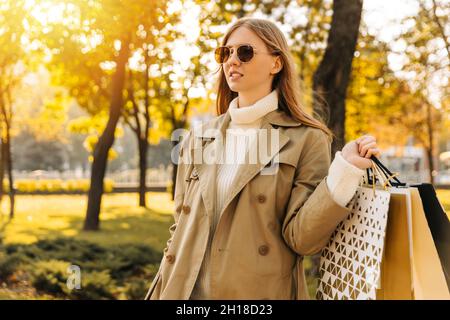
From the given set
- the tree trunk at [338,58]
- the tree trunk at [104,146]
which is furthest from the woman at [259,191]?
the tree trunk at [104,146]

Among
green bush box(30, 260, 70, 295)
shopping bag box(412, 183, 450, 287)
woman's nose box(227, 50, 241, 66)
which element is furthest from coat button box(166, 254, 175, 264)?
green bush box(30, 260, 70, 295)

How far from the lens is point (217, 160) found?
8.33 feet

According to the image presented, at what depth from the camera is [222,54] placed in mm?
2551

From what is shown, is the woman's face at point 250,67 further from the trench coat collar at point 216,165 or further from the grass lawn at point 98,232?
the grass lawn at point 98,232

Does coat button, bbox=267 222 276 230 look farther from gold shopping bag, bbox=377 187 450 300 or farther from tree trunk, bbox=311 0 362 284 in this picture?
tree trunk, bbox=311 0 362 284

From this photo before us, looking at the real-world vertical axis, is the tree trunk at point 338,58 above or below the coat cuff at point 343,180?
above

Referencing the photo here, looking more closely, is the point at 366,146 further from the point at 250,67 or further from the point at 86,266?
the point at 86,266

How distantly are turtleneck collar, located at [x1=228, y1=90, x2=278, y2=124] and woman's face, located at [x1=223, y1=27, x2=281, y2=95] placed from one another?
1.9 inches

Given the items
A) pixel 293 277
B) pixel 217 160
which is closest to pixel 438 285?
pixel 293 277

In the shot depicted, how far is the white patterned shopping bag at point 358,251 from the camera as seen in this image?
1962mm

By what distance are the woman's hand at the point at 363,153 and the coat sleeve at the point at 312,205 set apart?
5.3 inches

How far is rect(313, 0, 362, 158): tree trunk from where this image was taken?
6.91m

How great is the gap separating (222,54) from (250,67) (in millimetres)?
180
